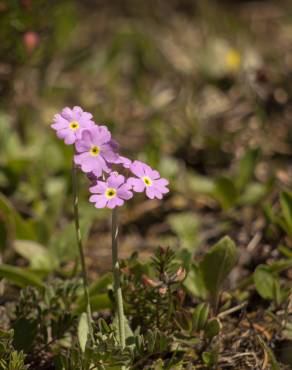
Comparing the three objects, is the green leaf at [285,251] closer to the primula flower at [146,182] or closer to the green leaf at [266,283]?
the green leaf at [266,283]

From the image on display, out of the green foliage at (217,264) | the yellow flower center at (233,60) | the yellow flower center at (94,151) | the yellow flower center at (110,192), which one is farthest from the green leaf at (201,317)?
the yellow flower center at (233,60)

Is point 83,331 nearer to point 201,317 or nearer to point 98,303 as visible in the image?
point 98,303

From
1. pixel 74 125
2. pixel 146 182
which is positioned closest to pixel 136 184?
pixel 146 182

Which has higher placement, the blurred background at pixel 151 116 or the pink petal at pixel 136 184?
the blurred background at pixel 151 116

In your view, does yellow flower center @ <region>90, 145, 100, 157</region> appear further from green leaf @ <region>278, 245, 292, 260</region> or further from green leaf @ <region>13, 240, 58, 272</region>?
green leaf @ <region>278, 245, 292, 260</region>

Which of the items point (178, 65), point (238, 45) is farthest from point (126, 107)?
point (238, 45)

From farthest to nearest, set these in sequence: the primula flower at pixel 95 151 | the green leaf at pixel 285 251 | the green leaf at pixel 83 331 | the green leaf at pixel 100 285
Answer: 1. the green leaf at pixel 285 251
2. the green leaf at pixel 100 285
3. the green leaf at pixel 83 331
4. the primula flower at pixel 95 151

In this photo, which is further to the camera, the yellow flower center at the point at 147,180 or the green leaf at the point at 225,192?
the green leaf at the point at 225,192
